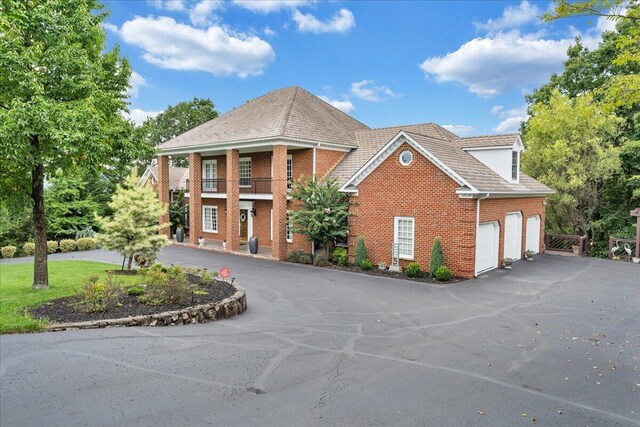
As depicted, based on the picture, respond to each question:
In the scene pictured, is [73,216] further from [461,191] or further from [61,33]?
[461,191]

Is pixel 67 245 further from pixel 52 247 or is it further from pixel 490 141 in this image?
pixel 490 141

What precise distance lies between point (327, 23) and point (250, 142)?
23.6 feet

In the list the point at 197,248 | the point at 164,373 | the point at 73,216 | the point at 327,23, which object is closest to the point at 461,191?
the point at 327,23

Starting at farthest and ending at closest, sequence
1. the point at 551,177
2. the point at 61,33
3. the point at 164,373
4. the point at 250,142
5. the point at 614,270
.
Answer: the point at 551,177 < the point at 250,142 < the point at 614,270 < the point at 61,33 < the point at 164,373

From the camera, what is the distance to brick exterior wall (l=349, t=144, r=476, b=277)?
1584 centimetres

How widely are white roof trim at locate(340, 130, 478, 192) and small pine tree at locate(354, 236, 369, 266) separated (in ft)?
8.95

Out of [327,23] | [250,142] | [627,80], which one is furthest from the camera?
[250,142]

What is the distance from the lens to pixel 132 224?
1412 centimetres

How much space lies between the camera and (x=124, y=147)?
11.6 meters

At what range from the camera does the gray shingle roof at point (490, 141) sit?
64.3ft

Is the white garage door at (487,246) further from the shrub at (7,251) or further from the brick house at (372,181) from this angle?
the shrub at (7,251)

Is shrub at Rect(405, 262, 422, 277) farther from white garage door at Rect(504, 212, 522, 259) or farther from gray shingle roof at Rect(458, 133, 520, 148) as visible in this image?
gray shingle roof at Rect(458, 133, 520, 148)

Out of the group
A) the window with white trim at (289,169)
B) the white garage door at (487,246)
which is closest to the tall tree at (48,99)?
the window with white trim at (289,169)

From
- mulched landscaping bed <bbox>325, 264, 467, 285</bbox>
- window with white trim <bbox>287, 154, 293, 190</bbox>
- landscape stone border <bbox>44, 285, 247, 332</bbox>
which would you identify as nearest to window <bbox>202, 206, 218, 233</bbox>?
window with white trim <bbox>287, 154, 293, 190</bbox>
